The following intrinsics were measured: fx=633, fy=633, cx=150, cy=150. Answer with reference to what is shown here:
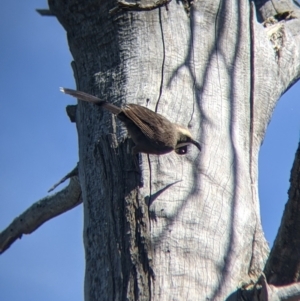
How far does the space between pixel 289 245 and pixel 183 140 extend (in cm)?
81

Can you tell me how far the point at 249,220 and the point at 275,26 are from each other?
67.1 inches

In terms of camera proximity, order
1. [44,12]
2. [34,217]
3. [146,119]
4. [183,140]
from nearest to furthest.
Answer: [183,140]
[146,119]
[44,12]
[34,217]

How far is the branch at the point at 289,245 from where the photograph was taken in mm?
2316

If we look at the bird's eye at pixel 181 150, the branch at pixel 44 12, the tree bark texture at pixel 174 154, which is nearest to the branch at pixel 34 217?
the tree bark texture at pixel 174 154

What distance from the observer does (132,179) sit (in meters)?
2.81

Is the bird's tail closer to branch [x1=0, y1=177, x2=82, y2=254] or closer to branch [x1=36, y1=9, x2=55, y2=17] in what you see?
branch [x1=36, y1=9, x2=55, y2=17]

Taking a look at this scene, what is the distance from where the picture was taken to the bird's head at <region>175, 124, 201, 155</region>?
2.93 metres

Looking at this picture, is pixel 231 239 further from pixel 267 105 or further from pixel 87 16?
pixel 87 16

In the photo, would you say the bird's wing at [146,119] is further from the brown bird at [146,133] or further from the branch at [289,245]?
the branch at [289,245]

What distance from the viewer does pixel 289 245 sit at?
2.38m

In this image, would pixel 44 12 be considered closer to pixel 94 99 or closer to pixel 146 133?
pixel 94 99

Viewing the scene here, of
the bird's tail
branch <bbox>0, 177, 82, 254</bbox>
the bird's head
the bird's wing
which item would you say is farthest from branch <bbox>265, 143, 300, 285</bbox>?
branch <bbox>0, 177, 82, 254</bbox>

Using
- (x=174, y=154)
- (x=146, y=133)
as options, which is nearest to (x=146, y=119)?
(x=146, y=133)

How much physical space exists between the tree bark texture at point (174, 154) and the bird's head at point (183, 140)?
4 centimetres
